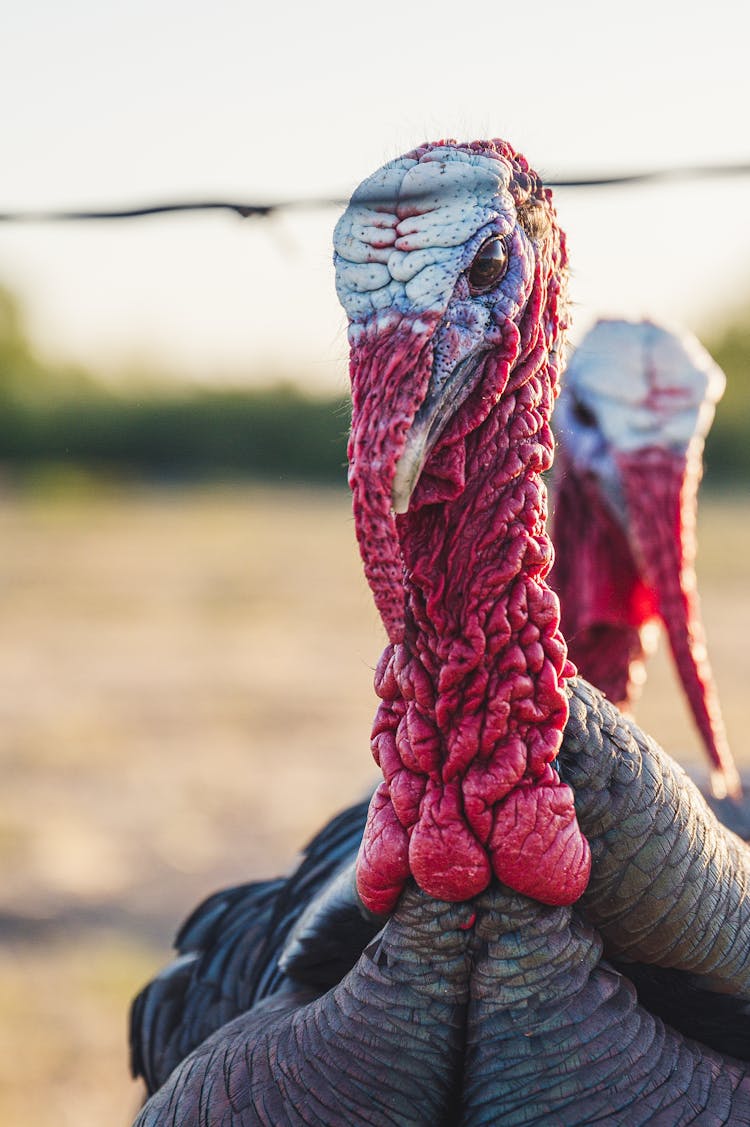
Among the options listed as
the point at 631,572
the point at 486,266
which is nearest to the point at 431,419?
the point at 486,266

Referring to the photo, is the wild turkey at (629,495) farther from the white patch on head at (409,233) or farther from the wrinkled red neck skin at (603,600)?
the white patch on head at (409,233)

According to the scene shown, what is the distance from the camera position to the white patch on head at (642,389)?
362 cm

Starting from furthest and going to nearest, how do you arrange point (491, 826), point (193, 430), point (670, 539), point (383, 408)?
point (193, 430)
point (670, 539)
point (491, 826)
point (383, 408)

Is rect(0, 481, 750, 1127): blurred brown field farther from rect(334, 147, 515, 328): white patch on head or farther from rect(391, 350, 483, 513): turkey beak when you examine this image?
rect(334, 147, 515, 328): white patch on head

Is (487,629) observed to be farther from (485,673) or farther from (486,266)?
(486,266)

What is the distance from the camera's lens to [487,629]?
1.80 m

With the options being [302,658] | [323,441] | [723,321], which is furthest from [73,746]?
[723,321]

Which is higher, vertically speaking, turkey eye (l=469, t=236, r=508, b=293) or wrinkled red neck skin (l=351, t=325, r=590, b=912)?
turkey eye (l=469, t=236, r=508, b=293)

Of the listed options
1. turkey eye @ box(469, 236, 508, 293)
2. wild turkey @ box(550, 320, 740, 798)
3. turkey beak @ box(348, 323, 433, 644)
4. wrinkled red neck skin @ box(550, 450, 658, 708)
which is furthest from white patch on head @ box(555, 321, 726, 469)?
turkey beak @ box(348, 323, 433, 644)

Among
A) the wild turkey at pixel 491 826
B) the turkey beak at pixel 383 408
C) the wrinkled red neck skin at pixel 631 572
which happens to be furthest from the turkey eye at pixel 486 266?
the wrinkled red neck skin at pixel 631 572

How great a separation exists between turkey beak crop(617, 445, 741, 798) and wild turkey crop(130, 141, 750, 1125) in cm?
163

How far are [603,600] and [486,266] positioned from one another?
209cm

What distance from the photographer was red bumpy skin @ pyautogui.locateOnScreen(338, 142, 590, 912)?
1.75 meters

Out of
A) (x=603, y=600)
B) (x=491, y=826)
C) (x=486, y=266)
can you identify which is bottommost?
(x=491, y=826)
